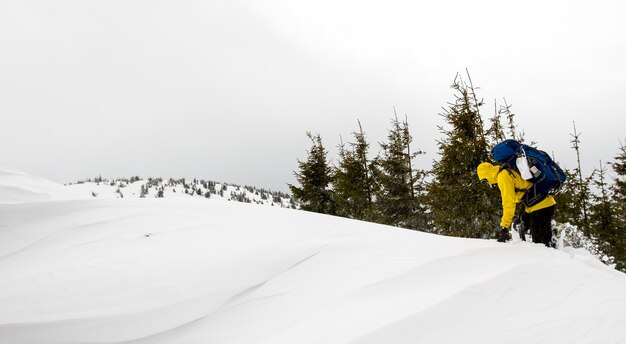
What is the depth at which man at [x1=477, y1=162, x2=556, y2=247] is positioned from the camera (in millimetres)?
4291

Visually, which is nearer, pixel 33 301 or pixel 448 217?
pixel 33 301

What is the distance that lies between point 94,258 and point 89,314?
0.90m

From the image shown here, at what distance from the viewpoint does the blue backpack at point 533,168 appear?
13.8 ft

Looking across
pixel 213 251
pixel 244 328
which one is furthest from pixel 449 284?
pixel 213 251

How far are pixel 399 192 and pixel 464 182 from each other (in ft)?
22.8

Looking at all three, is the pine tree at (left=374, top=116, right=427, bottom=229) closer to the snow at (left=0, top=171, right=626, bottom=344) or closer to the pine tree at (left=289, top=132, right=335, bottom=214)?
the pine tree at (left=289, top=132, right=335, bottom=214)

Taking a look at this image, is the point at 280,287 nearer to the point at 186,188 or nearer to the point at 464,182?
the point at 464,182

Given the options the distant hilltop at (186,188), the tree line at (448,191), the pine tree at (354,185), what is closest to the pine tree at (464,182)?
the tree line at (448,191)

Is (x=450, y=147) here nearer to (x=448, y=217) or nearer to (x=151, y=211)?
(x=448, y=217)

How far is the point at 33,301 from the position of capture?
109 inches

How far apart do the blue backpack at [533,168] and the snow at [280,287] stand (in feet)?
2.91

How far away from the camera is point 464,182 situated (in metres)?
9.74

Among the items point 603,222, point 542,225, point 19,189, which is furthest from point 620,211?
point 19,189

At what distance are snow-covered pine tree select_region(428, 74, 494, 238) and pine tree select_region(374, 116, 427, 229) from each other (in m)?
5.50
